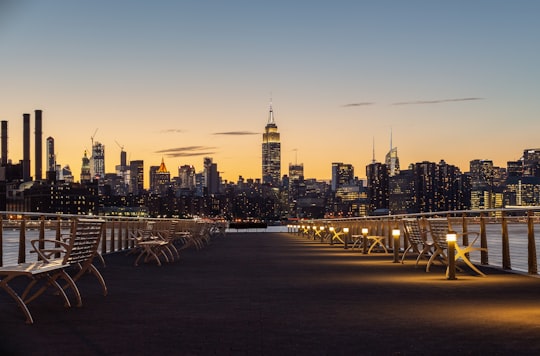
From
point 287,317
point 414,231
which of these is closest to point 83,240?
point 287,317

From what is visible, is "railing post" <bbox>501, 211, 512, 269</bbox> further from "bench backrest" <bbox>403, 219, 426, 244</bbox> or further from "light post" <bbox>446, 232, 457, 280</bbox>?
"bench backrest" <bbox>403, 219, 426, 244</bbox>

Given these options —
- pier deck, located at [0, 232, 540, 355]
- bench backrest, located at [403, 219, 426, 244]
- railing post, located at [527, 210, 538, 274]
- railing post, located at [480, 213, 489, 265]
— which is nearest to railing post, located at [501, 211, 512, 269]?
railing post, located at [527, 210, 538, 274]

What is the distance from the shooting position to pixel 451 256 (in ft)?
52.5

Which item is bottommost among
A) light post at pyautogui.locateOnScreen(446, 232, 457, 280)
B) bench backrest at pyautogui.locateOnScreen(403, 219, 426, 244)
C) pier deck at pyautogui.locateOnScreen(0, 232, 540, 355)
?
pier deck at pyautogui.locateOnScreen(0, 232, 540, 355)

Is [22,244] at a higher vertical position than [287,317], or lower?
higher

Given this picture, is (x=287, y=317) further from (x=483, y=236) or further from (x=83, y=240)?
(x=483, y=236)

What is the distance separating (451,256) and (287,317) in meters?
6.76

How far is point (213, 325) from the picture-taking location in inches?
362

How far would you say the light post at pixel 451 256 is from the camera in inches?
627

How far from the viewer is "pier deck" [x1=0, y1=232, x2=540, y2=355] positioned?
777 centimetres

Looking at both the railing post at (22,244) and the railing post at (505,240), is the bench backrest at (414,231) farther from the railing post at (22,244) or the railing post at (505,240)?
the railing post at (22,244)

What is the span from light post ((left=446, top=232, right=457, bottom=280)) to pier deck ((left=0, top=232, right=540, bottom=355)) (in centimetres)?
19

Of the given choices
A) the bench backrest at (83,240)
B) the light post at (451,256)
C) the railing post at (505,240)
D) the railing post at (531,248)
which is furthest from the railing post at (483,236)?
the bench backrest at (83,240)

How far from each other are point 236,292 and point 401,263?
9395mm
